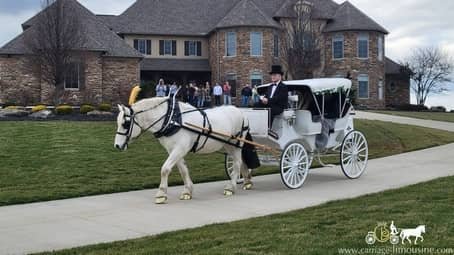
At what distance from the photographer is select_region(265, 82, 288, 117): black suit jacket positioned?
1264 centimetres

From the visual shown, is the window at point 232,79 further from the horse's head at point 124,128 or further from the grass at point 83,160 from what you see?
the horse's head at point 124,128

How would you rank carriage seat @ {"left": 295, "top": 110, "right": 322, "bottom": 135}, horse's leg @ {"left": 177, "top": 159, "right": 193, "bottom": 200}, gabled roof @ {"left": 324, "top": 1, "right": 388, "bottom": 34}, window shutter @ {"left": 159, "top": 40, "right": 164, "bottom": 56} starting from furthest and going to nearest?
window shutter @ {"left": 159, "top": 40, "right": 164, "bottom": 56}, gabled roof @ {"left": 324, "top": 1, "right": 388, "bottom": 34}, carriage seat @ {"left": 295, "top": 110, "right": 322, "bottom": 135}, horse's leg @ {"left": 177, "top": 159, "right": 193, "bottom": 200}

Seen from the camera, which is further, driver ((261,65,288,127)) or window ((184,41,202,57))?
window ((184,41,202,57))

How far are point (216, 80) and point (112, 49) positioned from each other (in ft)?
37.3

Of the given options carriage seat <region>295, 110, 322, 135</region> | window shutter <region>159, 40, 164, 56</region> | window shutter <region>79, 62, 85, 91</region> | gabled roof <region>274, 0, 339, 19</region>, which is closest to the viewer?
carriage seat <region>295, 110, 322, 135</region>

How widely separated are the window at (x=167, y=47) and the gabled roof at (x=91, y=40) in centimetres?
848

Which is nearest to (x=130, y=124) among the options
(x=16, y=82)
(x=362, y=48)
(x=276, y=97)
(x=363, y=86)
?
(x=276, y=97)

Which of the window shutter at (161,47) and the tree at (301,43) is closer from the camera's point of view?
the tree at (301,43)

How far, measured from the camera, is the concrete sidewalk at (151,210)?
318 inches

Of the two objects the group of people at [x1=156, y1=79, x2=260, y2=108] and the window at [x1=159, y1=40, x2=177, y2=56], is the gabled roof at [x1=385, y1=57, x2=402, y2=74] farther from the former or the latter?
the group of people at [x1=156, y1=79, x2=260, y2=108]

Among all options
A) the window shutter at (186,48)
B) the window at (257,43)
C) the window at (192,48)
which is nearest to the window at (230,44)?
the window at (257,43)

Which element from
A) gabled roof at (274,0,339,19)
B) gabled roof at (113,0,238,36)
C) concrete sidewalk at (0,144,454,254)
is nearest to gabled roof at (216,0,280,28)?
gabled roof at (274,0,339,19)

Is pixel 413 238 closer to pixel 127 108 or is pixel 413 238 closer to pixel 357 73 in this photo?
pixel 127 108

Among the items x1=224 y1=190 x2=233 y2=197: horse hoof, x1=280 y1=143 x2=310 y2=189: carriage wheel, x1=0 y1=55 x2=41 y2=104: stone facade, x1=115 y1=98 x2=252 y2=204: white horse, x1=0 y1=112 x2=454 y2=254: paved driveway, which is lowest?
x1=0 y1=112 x2=454 y2=254: paved driveway
